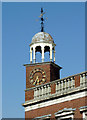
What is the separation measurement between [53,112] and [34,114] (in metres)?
1.94

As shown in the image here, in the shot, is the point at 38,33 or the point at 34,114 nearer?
the point at 34,114

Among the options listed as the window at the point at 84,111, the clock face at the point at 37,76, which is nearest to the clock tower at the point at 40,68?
the clock face at the point at 37,76

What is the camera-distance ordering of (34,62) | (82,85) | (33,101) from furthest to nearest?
(34,62)
(33,101)
(82,85)

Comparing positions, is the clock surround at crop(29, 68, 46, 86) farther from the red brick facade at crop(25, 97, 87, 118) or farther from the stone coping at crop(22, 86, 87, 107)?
the red brick facade at crop(25, 97, 87, 118)

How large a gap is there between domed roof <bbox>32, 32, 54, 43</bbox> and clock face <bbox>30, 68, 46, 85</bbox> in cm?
285

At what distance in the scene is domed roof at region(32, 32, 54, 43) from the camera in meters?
47.3

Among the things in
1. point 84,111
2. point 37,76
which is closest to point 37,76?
point 37,76

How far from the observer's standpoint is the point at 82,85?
40.8 meters

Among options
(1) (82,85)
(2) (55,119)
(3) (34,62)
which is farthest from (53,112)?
(3) (34,62)

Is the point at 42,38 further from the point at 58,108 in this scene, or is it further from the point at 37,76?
the point at 58,108

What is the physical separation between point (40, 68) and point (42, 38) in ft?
9.99

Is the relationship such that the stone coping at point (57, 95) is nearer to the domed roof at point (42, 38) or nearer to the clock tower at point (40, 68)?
the clock tower at point (40, 68)

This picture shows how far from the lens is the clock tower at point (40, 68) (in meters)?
45.0

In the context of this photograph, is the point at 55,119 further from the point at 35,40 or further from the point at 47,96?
the point at 35,40
